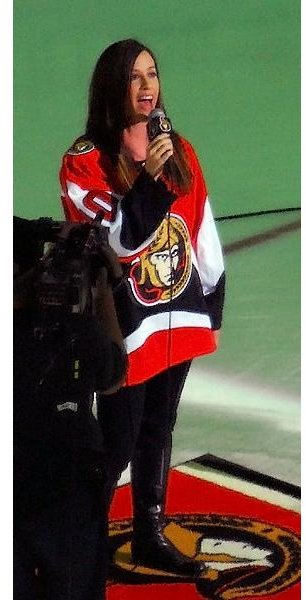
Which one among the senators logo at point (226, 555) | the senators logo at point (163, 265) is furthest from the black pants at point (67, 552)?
the senators logo at point (163, 265)

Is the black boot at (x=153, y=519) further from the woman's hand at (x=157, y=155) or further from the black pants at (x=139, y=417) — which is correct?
the woman's hand at (x=157, y=155)

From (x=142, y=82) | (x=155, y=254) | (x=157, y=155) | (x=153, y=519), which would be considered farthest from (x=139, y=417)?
(x=142, y=82)

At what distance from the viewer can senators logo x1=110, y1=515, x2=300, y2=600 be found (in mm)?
1424

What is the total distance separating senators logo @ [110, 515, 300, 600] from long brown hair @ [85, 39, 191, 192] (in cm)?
63

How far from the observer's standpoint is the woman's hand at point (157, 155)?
1.40 metres

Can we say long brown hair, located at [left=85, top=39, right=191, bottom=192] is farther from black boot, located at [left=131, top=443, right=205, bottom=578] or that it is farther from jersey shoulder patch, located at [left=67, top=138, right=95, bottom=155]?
black boot, located at [left=131, top=443, right=205, bottom=578]

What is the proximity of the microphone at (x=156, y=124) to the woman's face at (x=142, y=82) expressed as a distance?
0.04ft

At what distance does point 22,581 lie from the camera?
1413 millimetres

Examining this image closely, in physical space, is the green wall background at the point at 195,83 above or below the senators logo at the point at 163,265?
above

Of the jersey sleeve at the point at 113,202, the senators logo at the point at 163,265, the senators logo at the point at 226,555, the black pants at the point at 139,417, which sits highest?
the jersey sleeve at the point at 113,202

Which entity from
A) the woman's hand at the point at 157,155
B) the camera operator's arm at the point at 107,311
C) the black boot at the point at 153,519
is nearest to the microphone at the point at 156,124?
the woman's hand at the point at 157,155
